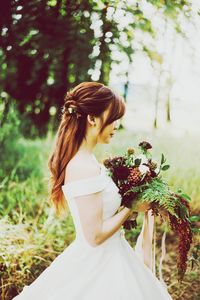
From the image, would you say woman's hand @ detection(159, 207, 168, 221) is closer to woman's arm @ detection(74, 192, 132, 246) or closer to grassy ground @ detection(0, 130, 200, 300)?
woman's arm @ detection(74, 192, 132, 246)

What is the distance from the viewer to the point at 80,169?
7.28 feet

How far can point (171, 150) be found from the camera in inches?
206

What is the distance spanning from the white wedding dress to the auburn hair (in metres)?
0.14

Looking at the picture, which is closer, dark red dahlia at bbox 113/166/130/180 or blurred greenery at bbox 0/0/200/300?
dark red dahlia at bbox 113/166/130/180

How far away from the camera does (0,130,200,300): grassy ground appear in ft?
11.9

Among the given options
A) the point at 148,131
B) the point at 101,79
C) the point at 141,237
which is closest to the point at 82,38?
the point at 101,79

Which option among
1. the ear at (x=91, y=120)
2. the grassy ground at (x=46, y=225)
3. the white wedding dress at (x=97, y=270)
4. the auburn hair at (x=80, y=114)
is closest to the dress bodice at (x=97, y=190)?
the white wedding dress at (x=97, y=270)

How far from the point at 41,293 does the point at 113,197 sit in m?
0.60

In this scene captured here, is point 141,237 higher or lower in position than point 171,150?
higher

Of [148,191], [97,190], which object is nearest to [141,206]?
[148,191]

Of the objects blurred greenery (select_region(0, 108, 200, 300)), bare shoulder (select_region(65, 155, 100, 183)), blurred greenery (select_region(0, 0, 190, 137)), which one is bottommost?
blurred greenery (select_region(0, 108, 200, 300))

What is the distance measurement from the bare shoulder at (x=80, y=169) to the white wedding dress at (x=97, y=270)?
26 millimetres

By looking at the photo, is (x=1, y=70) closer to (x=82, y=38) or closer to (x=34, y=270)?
(x=82, y=38)

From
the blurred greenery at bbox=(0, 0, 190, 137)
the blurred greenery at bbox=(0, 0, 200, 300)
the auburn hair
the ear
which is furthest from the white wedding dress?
the blurred greenery at bbox=(0, 0, 190, 137)
